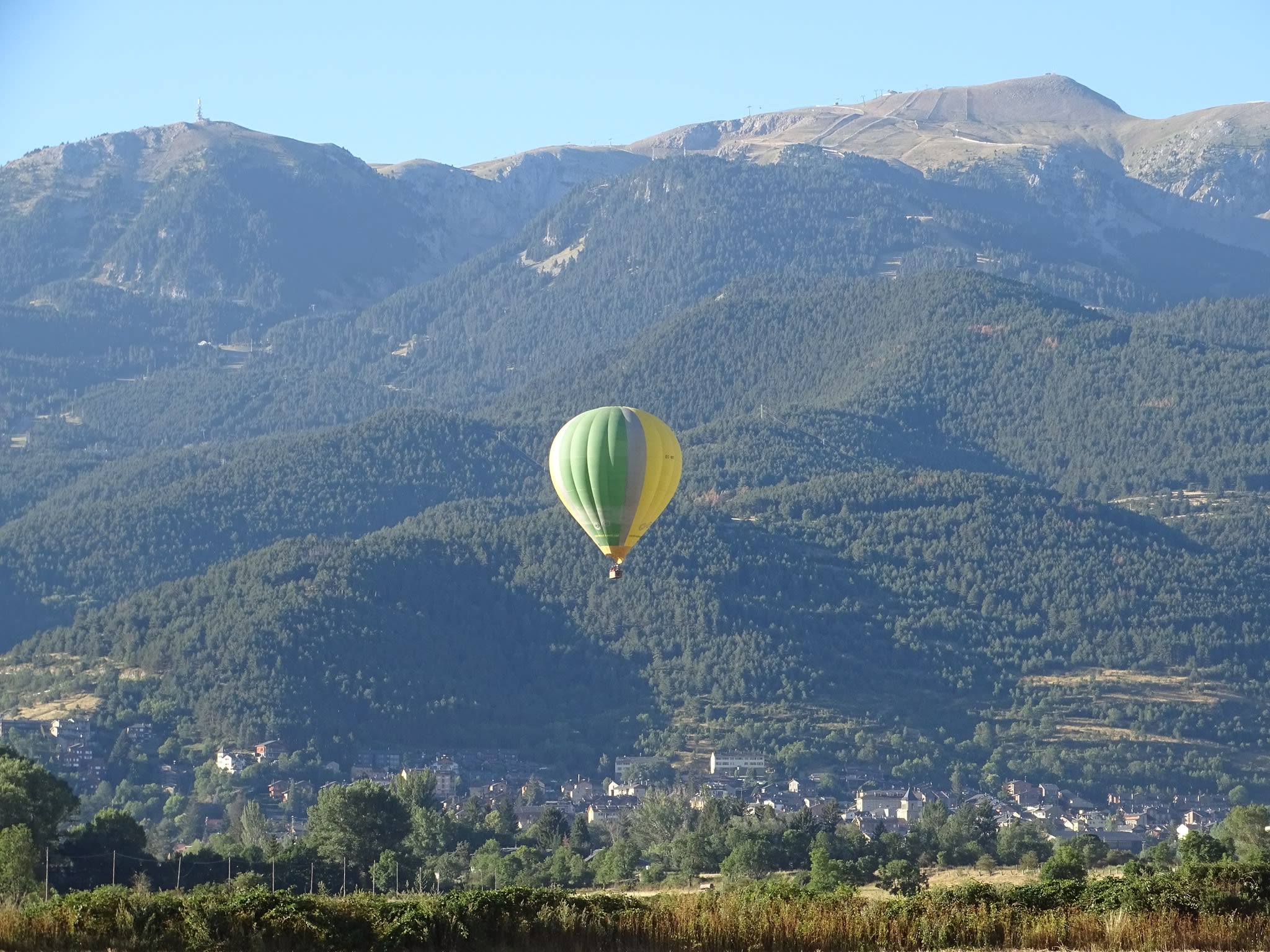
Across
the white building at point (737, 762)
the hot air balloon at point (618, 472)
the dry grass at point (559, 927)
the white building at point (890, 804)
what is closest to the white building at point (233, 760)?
the white building at point (737, 762)

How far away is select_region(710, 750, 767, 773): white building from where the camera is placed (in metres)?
144

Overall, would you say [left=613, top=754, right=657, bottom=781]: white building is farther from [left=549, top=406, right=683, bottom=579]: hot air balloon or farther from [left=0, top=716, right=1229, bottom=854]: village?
[left=549, top=406, right=683, bottom=579]: hot air balloon

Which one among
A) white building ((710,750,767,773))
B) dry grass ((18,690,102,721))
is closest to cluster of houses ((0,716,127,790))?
dry grass ((18,690,102,721))

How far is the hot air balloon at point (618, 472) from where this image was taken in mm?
65688

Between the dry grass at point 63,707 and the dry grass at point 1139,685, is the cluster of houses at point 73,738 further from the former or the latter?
the dry grass at point 1139,685

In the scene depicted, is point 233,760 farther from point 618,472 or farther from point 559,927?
point 559,927

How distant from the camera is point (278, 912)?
34750 mm

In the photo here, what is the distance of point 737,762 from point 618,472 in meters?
83.0

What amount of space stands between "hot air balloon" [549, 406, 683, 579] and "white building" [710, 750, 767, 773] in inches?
3085

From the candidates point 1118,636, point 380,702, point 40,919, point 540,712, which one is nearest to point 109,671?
point 380,702

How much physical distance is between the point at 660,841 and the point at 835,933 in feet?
180

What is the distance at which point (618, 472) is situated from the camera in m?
65.6

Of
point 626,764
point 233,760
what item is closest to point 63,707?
point 233,760

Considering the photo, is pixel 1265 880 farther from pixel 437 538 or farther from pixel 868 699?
pixel 437 538
